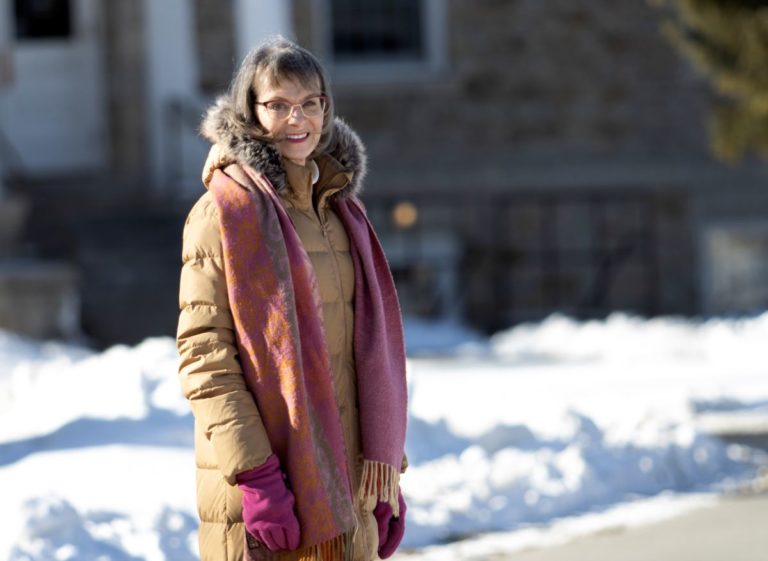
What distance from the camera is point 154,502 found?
20.8 feet

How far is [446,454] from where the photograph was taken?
818cm

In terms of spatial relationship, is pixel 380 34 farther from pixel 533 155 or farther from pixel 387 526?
pixel 387 526

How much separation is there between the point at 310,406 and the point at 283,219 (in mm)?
410

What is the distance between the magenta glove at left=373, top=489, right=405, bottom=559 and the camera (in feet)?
12.5

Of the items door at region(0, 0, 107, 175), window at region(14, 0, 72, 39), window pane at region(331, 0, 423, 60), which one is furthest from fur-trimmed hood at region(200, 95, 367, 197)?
window pane at region(331, 0, 423, 60)

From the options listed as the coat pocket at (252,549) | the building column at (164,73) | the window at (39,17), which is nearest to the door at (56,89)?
the window at (39,17)

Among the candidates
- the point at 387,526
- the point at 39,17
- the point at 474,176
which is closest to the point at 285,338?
the point at 387,526

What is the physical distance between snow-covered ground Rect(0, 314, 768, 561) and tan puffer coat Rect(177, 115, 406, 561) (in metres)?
2.18

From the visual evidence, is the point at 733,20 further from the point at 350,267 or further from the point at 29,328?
the point at 350,267

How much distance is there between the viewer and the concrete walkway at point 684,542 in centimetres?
636

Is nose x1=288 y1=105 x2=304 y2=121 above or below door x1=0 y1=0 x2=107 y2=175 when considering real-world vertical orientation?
above

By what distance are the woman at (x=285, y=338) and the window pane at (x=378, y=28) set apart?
15.0 meters

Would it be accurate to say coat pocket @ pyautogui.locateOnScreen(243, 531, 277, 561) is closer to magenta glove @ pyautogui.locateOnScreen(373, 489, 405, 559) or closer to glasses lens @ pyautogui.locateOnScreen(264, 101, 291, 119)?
magenta glove @ pyautogui.locateOnScreen(373, 489, 405, 559)

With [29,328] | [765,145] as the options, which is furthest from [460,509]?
[765,145]
